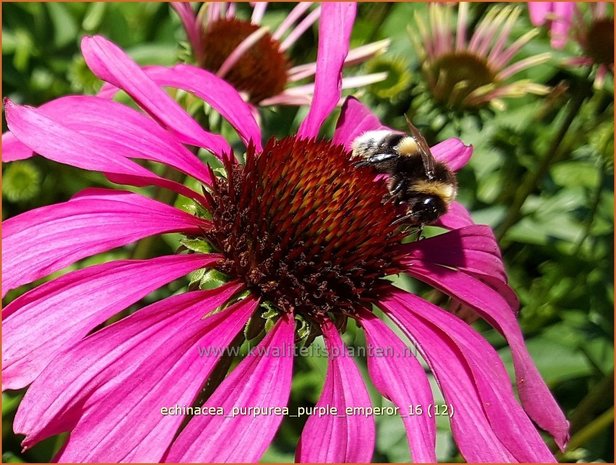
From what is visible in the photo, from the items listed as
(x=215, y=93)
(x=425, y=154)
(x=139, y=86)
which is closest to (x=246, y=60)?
(x=215, y=93)

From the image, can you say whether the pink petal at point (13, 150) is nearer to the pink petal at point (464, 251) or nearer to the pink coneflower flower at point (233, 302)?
the pink coneflower flower at point (233, 302)

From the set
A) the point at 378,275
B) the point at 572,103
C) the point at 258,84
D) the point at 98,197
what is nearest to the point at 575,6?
the point at 572,103

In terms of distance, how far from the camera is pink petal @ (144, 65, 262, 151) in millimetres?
952

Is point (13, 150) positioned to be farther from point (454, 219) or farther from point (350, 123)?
point (454, 219)

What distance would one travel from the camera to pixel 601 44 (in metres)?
1.38

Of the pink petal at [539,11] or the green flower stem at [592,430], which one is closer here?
the green flower stem at [592,430]

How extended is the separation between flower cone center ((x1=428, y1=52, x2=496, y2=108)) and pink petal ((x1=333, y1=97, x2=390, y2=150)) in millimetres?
368

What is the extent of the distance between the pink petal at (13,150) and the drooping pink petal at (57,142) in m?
0.08

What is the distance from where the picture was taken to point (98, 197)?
767 millimetres

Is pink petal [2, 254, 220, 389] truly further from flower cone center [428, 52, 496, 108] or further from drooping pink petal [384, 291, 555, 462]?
flower cone center [428, 52, 496, 108]

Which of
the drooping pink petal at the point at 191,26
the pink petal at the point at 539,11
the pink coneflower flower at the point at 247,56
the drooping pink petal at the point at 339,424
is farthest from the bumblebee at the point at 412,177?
the pink petal at the point at 539,11

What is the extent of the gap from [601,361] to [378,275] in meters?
0.60

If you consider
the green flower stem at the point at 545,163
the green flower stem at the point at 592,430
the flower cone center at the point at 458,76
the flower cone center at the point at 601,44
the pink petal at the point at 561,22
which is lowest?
the green flower stem at the point at 592,430

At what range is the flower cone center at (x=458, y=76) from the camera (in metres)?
1.34
